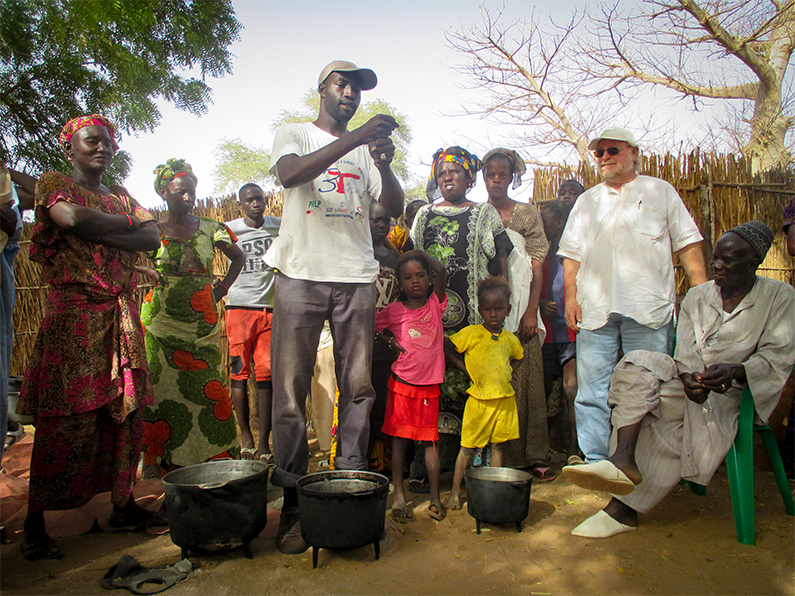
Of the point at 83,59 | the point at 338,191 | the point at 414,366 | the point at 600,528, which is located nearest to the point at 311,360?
the point at 414,366

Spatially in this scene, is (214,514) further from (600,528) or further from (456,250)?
(456,250)

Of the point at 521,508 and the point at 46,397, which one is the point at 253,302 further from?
the point at 521,508

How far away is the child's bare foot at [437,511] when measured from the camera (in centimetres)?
307

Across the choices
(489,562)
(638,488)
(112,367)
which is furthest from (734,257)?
(112,367)

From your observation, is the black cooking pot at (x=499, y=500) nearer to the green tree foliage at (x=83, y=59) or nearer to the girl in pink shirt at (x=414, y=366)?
the girl in pink shirt at (x=414, y=366)

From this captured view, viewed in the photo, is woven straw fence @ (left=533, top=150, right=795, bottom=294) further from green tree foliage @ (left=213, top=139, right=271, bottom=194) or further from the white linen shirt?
green tree foliage @ (left=213, top=139, right=271, bottom=194)

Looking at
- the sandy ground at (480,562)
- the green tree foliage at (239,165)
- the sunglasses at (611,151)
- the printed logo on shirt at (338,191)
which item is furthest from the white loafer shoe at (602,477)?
the green tree foliage at (239,165)

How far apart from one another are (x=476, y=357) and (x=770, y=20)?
33.7 ft

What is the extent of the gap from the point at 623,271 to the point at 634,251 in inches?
5.5

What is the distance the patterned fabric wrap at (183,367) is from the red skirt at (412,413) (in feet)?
4.34

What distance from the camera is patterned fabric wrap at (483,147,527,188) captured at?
166 inches

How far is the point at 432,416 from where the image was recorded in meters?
3.32

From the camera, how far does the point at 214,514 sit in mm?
2408

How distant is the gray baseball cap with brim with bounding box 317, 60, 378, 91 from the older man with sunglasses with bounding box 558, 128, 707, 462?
59.6 inches
